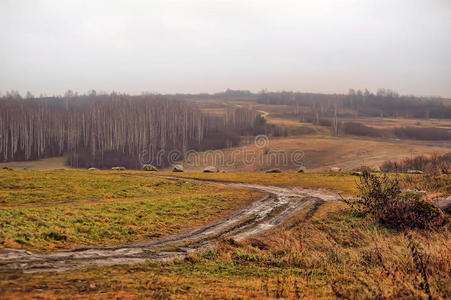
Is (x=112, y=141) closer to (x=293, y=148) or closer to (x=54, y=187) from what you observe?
(x=293, y=148)

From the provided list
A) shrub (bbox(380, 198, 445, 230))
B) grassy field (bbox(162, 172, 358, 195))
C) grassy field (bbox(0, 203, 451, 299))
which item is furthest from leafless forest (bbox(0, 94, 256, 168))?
grassy field (bbox(0, 203, 451, 299))

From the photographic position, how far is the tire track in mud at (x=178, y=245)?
36.5 ft

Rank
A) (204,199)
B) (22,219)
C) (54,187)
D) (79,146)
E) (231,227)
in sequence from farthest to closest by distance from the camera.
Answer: (79,146)
(54,187)
(204,199)
(231,227)
(22,219)

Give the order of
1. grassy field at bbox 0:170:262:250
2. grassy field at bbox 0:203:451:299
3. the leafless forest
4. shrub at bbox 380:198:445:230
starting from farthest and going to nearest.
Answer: the leafless forest → shrub at bbox 380:198:445:230 → grassy field at bbox 0:170:262:250 → grassy field at bbox 0:203:451:299

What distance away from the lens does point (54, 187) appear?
31.2m

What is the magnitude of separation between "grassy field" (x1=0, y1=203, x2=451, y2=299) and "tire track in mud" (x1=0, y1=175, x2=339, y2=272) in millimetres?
1185

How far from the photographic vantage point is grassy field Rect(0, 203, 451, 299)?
26.8 feet

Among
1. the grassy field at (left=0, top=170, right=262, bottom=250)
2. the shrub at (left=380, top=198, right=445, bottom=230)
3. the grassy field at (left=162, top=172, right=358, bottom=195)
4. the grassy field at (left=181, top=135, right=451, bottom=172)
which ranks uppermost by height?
the shrub at (left=380, top=198, right=445, bottom=230)

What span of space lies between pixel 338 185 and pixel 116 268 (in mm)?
30357

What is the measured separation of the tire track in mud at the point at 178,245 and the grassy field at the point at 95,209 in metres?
1.35

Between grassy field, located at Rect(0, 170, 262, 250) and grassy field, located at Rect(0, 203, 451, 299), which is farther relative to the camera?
grassy field, located at Rect(0, 170, 262, 250)

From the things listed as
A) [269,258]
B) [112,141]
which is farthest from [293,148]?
[269,258]

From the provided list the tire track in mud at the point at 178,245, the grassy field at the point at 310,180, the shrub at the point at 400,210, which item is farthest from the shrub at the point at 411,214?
the grassy field at the point at 310,180

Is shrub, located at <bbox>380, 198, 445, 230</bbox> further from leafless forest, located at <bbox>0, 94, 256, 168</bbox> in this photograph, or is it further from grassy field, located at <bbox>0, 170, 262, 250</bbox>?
leafless forest, located at <bbox>0, 94, 256, 168</bbox>
